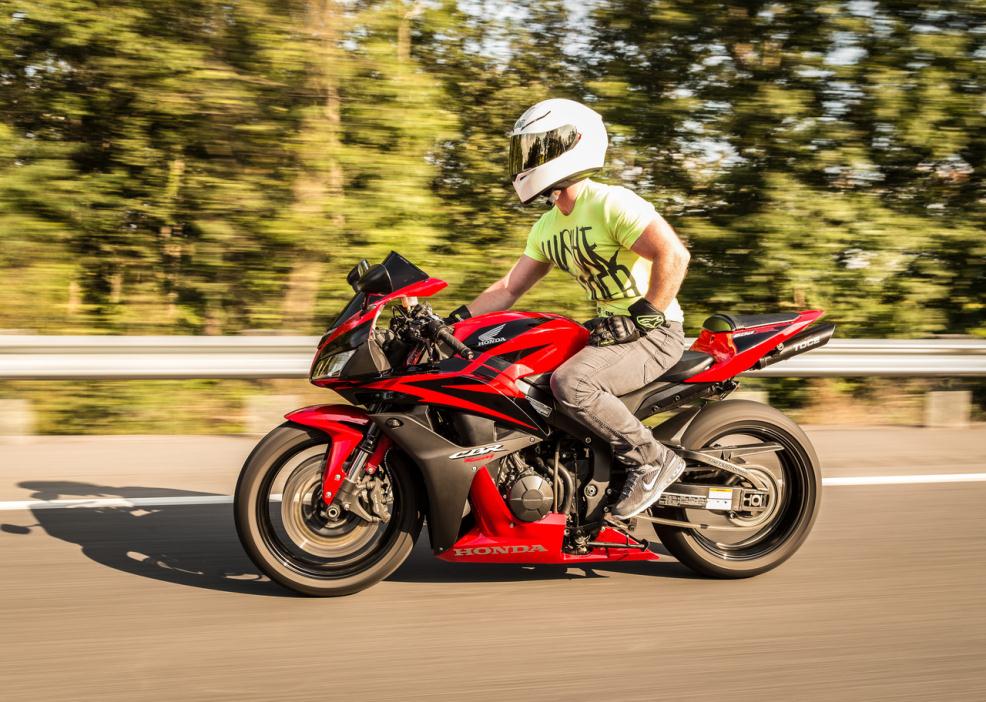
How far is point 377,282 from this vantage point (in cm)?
412

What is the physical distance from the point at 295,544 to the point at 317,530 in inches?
4.1

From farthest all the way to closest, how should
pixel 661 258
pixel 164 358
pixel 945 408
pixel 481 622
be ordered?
pixel 945 408 < pixel 164 358 < pixel 661 258 < pixel 481 622

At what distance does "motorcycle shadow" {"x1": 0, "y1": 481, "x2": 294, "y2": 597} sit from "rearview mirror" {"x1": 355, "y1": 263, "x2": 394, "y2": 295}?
1.28 meters

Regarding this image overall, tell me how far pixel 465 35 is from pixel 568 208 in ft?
18.1

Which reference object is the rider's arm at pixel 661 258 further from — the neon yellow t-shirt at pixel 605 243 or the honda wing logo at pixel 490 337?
the honda wing logo at pixel 490 337

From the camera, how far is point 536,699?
3.32 metres

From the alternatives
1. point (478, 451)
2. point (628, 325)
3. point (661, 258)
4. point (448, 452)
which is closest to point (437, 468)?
point (448, 452)

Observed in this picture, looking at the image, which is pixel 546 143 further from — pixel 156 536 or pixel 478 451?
pixel 156 536

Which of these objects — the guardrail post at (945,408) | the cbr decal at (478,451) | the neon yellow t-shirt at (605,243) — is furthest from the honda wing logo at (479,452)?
the guardrail post at (945,408)

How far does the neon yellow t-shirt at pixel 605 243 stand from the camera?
4.30 m

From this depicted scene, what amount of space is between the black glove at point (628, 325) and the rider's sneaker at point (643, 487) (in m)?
0.55

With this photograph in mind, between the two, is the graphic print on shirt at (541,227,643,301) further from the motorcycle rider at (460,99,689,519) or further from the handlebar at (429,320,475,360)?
the handlebar at (429,320,475,360)

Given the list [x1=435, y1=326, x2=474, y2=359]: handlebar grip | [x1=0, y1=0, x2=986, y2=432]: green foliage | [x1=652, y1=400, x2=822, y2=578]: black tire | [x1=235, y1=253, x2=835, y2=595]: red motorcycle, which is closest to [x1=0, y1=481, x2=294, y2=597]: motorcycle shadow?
[x1=235, y1=253, x2=835, y2=595]: red motorcycle

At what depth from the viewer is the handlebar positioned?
4.12m
